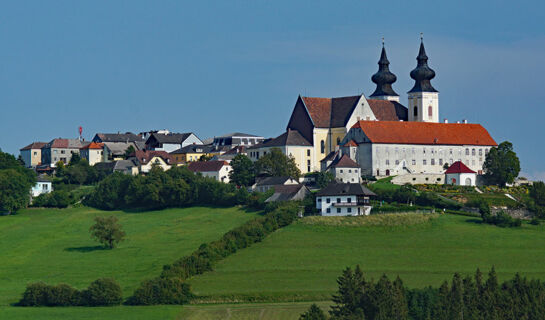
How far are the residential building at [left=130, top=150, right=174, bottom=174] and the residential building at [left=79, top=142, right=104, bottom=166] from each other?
9552 mm

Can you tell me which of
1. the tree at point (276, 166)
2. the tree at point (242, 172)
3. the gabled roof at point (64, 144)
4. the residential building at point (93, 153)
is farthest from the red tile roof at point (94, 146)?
the tree at point (276, 166)

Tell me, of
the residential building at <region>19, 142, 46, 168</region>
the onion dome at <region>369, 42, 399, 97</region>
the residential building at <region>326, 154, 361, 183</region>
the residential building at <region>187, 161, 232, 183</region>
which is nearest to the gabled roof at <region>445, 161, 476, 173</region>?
the residential building at <region>326, 154, 361, 183</region>

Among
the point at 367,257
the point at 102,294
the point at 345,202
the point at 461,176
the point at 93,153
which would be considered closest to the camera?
the point at 102,294

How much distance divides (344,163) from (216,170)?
1688 centimetres

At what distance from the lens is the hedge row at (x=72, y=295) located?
7869cm

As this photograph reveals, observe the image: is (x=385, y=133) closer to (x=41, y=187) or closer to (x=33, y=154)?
(x=41, y=187)

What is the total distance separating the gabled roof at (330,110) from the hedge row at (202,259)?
→ 2718 cm

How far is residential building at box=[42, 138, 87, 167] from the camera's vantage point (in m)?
160

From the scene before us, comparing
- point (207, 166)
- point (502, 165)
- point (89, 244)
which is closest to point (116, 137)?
point (207, 166)

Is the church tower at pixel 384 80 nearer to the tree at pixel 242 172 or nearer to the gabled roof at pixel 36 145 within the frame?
the tree at pixel 242 172

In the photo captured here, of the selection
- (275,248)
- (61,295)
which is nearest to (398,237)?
(275,248)

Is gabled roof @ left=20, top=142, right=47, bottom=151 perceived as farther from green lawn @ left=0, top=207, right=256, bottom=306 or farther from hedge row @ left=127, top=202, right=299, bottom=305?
hedge row @ left=127, top=202, right=299, bottom=305

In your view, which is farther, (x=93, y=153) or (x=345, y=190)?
A: (x=93, y=153)

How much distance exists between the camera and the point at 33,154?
164 m
